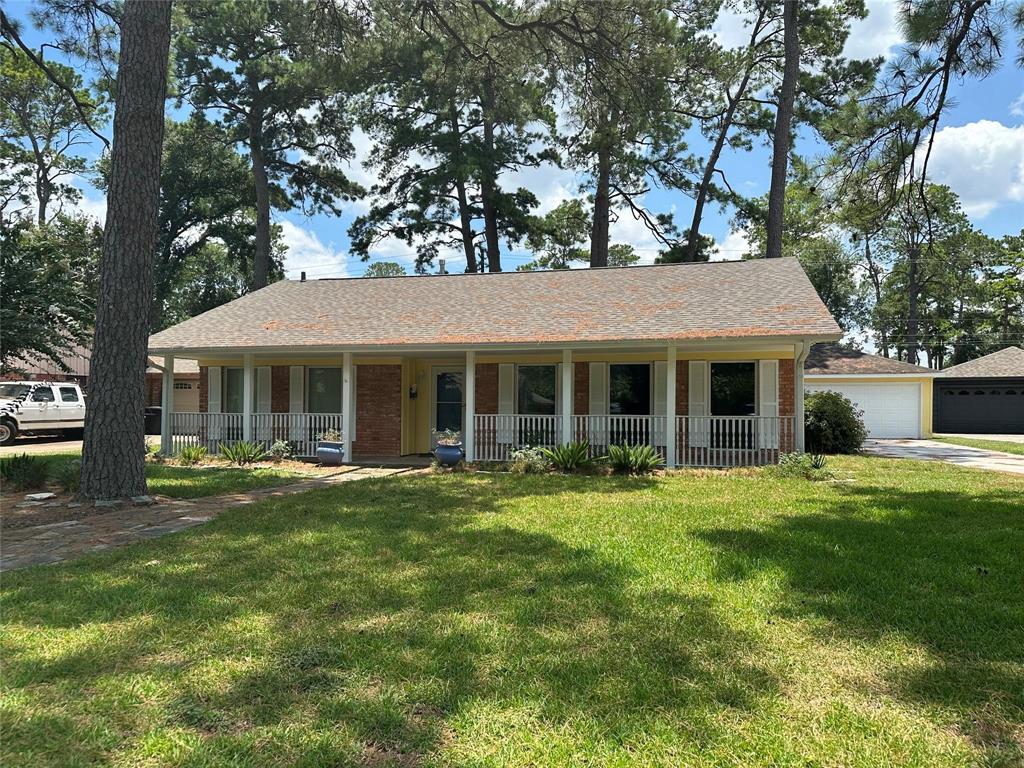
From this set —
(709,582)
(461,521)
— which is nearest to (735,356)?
(461,521)

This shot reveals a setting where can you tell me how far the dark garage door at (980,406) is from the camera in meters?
26.0

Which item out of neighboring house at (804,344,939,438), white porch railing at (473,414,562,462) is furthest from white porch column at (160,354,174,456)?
neighboring house at (804,344,939,438)

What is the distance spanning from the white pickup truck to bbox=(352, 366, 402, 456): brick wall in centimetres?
968

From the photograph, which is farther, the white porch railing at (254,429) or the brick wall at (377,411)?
the brick wall at (377,411)

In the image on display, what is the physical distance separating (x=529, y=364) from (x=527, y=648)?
10.8 meters

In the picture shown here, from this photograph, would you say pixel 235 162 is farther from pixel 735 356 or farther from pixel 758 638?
pixel 758 638

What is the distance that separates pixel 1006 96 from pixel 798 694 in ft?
28.7

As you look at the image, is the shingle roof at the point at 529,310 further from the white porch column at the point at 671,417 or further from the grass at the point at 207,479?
the grass at the point at 207,479

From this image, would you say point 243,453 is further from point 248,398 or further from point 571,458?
point 571,458

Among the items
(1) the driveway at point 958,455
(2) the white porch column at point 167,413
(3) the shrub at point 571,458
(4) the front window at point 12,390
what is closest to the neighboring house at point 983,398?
(1) the driveway at point 958,455

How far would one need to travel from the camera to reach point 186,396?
81.2 ft

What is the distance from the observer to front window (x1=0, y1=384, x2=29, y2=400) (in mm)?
17812

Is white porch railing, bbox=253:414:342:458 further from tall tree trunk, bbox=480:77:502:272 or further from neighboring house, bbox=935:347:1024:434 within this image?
neighboring house, bbox=935:347:1024:434

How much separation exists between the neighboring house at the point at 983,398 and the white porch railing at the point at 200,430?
90.5 feet
